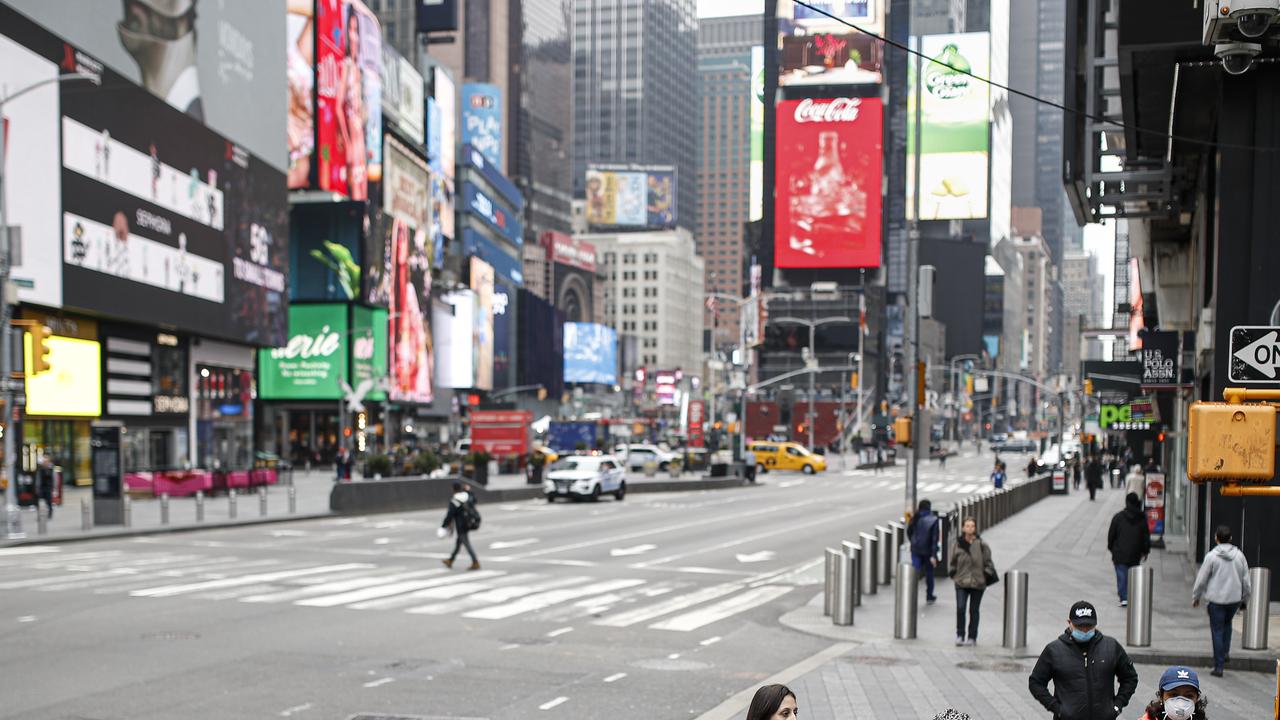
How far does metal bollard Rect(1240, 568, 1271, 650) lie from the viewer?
15234 millimetres

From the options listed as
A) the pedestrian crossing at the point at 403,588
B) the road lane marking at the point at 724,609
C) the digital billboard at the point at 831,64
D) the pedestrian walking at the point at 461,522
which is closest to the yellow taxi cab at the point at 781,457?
the pedestrian walking at the point at 461,522

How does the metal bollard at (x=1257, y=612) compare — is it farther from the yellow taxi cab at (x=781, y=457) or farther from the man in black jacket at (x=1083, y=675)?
the yellow taxi cab at (x=781, y=457)

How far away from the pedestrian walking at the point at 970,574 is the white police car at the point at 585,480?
31.8 metres

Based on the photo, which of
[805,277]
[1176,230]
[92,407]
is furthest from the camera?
[805,277]

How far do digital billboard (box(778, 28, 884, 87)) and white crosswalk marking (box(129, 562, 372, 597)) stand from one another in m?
136

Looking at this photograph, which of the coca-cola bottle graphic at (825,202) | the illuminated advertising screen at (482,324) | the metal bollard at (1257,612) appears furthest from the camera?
the coca-cola bottle graphic at (825,202)

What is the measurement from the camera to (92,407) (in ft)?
169

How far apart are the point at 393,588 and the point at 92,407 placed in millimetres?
36045

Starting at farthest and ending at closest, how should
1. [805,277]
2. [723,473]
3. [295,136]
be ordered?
[805,277] < [295,136] < [723,473]

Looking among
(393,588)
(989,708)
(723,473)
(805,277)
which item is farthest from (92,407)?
(805,277)

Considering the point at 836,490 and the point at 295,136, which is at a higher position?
the point at 295,136

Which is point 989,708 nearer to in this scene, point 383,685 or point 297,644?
point 383,685

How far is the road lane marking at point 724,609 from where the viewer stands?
17391mm

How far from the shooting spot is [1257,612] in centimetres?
1530
